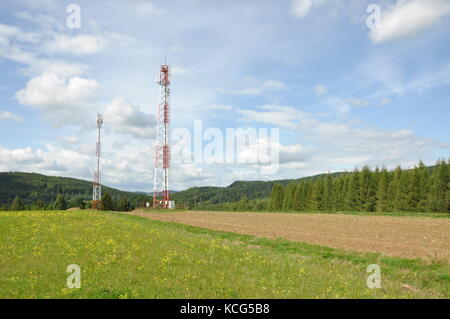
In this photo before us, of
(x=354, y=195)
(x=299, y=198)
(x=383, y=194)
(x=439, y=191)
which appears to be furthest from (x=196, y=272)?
(x=299, y=198)

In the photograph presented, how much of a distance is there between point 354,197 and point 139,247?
71.6 meters

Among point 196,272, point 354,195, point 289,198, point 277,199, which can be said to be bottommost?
point 196,272

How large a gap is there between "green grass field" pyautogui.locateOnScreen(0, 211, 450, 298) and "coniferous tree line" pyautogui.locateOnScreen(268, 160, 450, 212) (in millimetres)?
54098

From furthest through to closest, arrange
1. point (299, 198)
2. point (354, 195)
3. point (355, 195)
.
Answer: point (299, 198) < point (354, 195) < point (355, 195)

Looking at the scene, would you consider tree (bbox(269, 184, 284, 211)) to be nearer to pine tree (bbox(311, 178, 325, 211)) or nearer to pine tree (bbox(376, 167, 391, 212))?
pine tree (bbox(311, 178, 325, 211))

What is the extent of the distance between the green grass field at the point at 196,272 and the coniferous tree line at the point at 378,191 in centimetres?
5410

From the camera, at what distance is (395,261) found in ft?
56.0

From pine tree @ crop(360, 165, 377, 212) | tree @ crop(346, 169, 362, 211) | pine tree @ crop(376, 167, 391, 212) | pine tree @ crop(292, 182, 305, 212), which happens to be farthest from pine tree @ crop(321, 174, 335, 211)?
pine tree @ crop(376, 167, 391, 212)

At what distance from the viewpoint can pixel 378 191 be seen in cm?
7612

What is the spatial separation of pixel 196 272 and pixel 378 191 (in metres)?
71.4

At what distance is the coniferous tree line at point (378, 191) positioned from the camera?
64.5 m

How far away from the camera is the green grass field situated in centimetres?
1075

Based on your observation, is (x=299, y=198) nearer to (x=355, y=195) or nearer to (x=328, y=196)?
(x=328, y=196)

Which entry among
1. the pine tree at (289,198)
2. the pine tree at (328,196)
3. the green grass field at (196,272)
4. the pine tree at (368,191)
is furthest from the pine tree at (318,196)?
the green grass field at (196,272)
